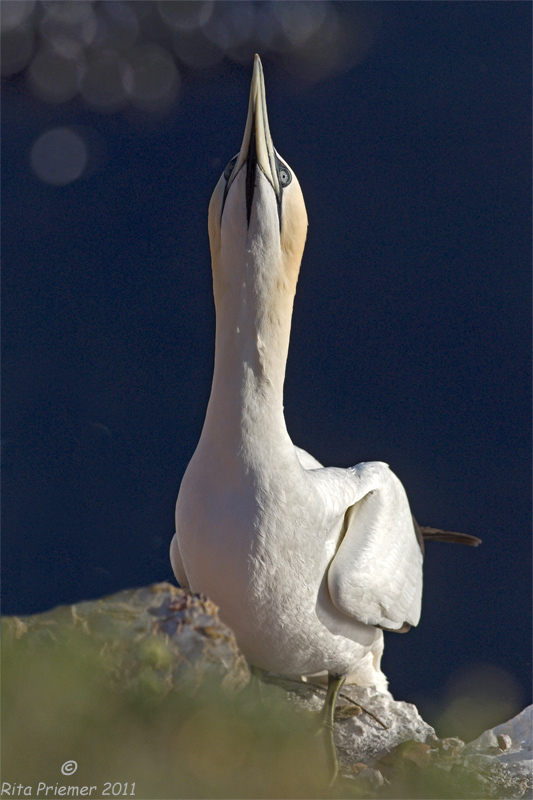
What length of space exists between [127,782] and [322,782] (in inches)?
9.1

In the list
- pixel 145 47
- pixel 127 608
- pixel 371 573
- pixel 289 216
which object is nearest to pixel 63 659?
pixel 127 608

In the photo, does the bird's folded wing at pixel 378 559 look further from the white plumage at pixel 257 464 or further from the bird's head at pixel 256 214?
the bird's head at pixel 256 214

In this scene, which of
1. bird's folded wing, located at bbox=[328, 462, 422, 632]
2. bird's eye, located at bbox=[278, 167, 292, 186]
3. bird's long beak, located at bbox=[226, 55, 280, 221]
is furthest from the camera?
bird's folded wing, located at bbox=[328, 462, 422, 632]

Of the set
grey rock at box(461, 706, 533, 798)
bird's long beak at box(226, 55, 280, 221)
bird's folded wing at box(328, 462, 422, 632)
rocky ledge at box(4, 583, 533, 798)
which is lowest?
grey rock at box(461, 706, 533, 798)

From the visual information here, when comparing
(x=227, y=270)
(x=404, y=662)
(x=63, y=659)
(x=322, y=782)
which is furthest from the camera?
(x=404, y=662)

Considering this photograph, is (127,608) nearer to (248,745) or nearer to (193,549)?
(248,745)

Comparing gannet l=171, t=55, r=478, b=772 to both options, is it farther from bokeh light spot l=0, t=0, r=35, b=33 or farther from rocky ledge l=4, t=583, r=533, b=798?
bokeh light spot l=0, t=0, r=35, b=33

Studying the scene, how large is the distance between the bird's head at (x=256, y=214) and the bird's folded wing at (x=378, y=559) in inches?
29.6

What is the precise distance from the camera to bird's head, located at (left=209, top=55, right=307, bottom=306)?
5.73ft

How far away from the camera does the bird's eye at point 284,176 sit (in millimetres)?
1839

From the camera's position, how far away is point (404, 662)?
5.24 m

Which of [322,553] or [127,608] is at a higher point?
[127,608]

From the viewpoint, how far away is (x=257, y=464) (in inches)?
72.6

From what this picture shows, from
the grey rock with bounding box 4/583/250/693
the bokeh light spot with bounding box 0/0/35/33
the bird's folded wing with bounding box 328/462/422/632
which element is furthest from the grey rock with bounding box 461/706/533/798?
the bokeh light spot with bounding box 0/0/35/33
